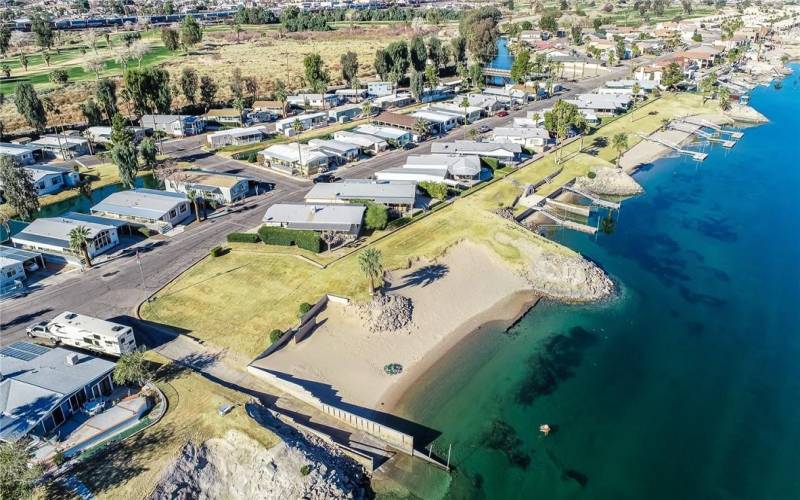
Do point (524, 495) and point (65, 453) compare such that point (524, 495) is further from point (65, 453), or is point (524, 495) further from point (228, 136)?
point (228, 136)

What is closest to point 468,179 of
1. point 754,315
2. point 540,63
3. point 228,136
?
point 754,315

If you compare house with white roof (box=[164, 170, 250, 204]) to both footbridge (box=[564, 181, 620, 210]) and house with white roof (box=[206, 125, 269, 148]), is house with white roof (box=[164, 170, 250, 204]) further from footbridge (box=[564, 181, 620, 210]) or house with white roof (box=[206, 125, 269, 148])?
footbridge (box=[564, 181, 620, 210])

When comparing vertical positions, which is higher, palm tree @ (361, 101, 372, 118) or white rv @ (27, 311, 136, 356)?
palm tree @ (361, 101, 372, 118)

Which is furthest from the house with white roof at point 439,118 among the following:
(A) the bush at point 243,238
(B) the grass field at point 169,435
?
(B) the grass field at point 169,435

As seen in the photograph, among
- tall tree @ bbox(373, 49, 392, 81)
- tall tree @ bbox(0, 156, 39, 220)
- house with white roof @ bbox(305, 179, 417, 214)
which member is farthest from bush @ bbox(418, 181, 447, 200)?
tall tree @ bbox(373, 49, 392, 81)

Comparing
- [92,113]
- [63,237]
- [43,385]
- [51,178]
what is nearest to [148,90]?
[92,113]

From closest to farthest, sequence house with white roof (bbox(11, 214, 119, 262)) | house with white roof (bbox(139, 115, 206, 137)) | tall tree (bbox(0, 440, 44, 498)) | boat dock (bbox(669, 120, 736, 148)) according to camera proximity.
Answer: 1. tall tree (bbox(0, 440, 44, 498))
2. house with white roof (bbox(11, 214, 119, 262))
3. house with white roof (bbox(139, 115, 206, 137))
4. boat dock (bbox(669, 120, 736, 148))
